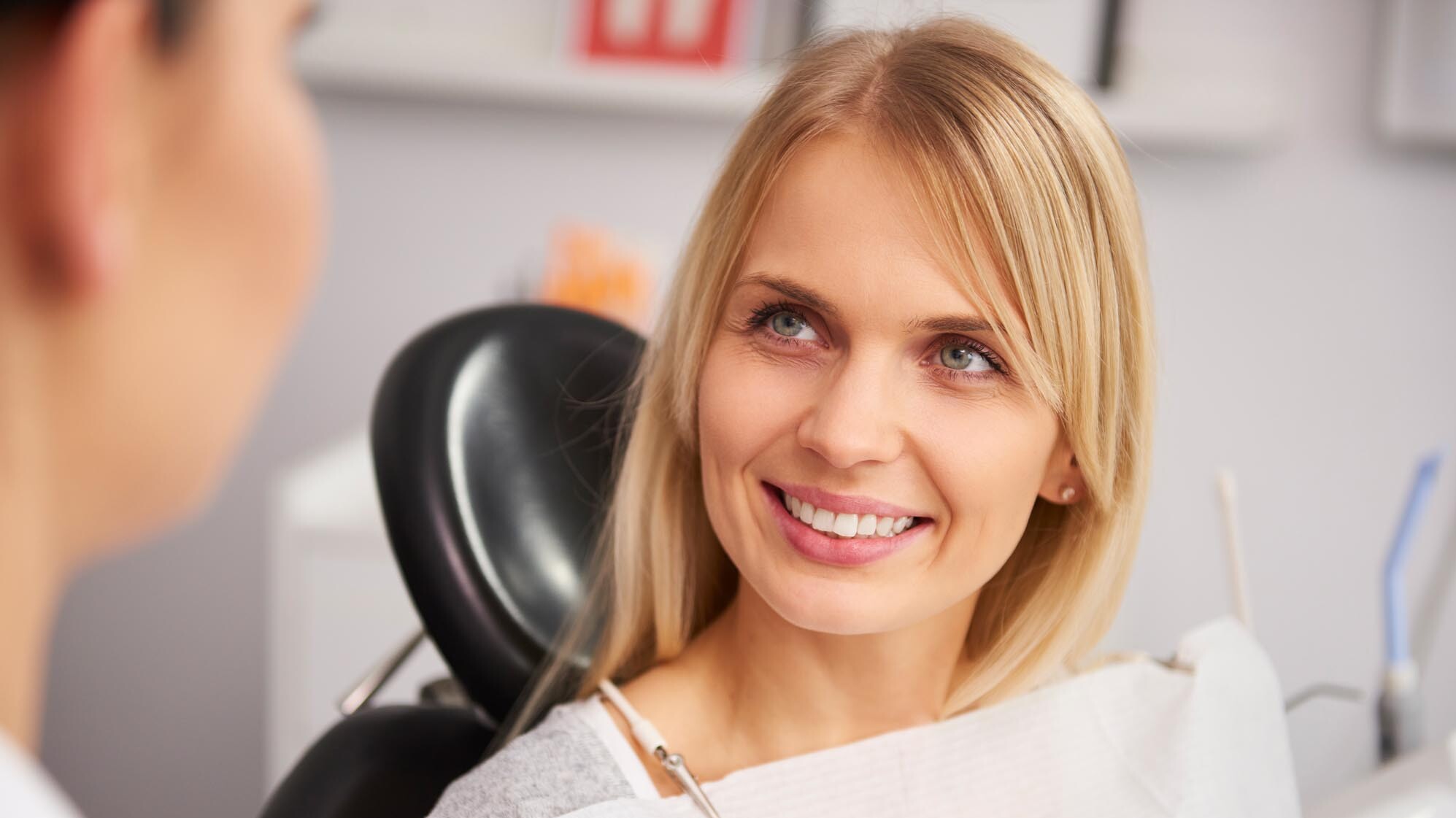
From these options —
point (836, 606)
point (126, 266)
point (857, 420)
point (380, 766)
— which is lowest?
point (380, 766)

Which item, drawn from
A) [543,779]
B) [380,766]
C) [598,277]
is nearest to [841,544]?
[543,779]

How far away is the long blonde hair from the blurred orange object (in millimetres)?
815

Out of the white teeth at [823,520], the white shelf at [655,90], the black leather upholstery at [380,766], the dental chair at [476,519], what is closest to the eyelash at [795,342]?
the white teeth at [823,520]

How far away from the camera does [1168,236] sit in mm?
1954

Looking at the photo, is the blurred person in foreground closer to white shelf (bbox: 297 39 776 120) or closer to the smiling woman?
the smiling woman

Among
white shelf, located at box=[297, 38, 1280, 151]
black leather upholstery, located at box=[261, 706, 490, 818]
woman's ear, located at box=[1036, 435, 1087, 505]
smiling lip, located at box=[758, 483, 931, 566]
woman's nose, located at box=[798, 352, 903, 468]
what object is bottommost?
black leather upholstery, located at box=[261, 706, 490, 818]

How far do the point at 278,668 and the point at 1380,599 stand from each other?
1.63 meters

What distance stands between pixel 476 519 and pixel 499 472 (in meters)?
0.05

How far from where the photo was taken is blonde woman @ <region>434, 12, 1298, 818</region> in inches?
29.8

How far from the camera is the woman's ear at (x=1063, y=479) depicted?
2.79 feet

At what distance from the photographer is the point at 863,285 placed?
2.45 ft

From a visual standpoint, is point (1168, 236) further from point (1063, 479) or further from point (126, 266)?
point (126, 266)

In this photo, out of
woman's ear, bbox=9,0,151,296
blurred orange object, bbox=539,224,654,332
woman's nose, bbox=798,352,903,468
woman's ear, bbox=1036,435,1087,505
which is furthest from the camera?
blurred orange object, bbox=539,224,654,332

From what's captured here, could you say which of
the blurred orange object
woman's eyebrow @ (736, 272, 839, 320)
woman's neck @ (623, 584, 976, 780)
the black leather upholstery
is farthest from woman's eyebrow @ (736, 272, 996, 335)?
the blurred orange object
